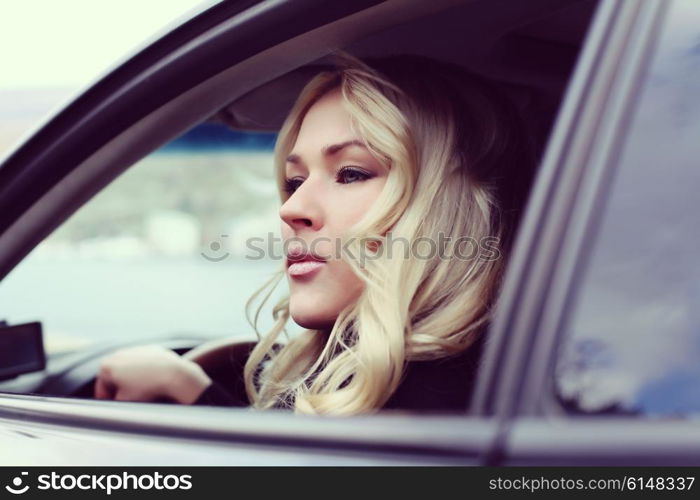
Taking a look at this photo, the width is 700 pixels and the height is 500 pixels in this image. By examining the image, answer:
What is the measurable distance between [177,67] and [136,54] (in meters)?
0.08

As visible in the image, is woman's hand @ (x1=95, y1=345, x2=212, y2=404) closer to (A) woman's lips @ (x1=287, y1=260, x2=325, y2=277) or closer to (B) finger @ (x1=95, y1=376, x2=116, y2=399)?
(B) finger @ (x1=95, y1=376, x2=116, y2=399)

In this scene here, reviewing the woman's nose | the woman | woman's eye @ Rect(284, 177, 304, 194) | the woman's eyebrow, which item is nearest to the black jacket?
the woman

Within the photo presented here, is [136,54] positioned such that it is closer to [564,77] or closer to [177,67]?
[177,67]

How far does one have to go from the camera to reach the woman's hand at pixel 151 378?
2.25 m

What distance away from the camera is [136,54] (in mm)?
1553

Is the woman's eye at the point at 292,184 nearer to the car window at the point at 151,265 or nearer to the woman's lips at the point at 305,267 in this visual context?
the woman's lips at the point at 305,267

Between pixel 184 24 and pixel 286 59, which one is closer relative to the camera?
pixel 184 24

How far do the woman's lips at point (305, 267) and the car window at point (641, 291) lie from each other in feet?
2.67

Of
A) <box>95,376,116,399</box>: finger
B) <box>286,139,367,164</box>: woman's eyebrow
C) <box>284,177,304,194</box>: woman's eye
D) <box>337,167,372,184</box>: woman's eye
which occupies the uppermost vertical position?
<box>284,177,304,194</box>: woman's eye

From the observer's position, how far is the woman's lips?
1726mm

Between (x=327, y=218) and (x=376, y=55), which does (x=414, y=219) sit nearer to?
(x=327, y=218)

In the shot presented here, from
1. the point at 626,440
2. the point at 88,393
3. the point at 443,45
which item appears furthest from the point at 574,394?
the point at 88,393

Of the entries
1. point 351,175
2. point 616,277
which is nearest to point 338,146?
point 351,175

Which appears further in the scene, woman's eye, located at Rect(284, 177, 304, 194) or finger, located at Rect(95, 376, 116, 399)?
finger, located at Rect(95, 376, 116, 399)
